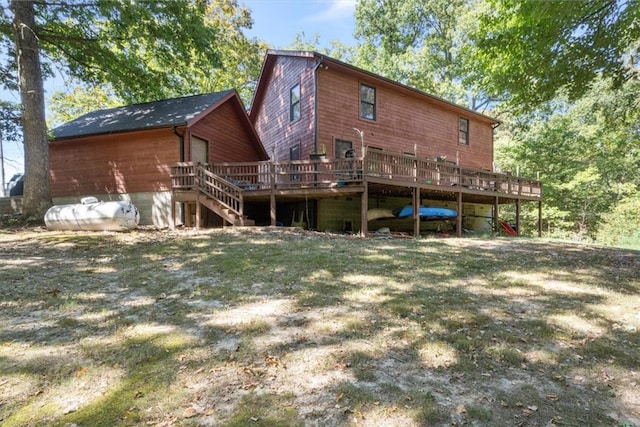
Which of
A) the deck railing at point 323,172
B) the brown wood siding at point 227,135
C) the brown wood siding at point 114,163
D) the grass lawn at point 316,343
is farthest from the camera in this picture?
the brown wood siding at point 227,135

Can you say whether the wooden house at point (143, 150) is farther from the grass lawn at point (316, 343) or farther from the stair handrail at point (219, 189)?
the grass lawn at point (316, 343)

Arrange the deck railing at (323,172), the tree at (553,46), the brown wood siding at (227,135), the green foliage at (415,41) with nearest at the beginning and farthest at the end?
1. the tree at (553,46)
2. the deck railing at (323,172)
3. the brown wood siding at (227,135)
4. the green foliage at (415,41)

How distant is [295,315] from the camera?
12.8 ft

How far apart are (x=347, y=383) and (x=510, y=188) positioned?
14838 mm

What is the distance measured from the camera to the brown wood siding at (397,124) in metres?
13.2

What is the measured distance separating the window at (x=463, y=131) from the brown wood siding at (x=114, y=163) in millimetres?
13782

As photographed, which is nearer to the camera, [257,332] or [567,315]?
[257,332]

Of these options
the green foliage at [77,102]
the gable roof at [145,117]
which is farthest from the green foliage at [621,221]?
the green foliage at [77,102]

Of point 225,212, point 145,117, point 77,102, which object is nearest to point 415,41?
point 145,117

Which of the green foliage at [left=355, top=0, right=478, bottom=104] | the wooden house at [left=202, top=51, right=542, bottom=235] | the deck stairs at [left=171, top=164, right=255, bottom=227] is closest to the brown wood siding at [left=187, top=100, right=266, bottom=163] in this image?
the wooden house at [left=202, top=51, right=542, bottom=235]

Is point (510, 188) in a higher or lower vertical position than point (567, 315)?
higher

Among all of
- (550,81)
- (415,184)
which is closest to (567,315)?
(550,81)

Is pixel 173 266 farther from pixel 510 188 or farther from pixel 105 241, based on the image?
pixel 510 188

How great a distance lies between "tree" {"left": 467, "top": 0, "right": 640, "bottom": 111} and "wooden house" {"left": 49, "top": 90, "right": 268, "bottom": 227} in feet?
30.7
